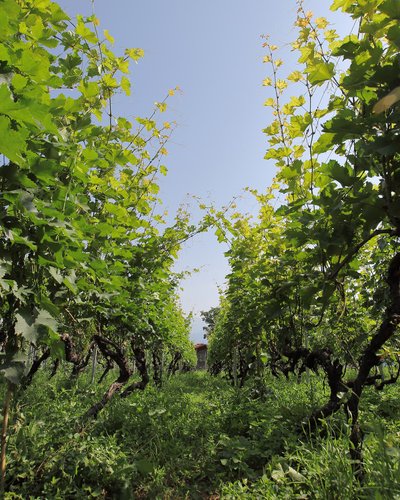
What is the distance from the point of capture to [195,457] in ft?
15.5

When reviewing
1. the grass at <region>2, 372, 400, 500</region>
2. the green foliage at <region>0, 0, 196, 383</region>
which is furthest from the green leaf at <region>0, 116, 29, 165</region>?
the grass at <region>2, 372, 400, 500</region>

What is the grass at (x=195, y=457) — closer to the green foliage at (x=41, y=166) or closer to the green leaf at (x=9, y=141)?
the green foliage at (x=41, y=166)

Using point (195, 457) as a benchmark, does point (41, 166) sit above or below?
above

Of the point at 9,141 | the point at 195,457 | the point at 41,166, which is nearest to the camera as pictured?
the point at 9,141

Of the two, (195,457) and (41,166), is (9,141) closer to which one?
(41,166)

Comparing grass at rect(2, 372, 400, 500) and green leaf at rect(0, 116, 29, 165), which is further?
grass at rect(2, 372, 400, 500)

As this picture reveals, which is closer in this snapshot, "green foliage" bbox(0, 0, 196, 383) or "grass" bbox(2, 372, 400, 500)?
"green foliage" bbox(0, 0, 196, 383)

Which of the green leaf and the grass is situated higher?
the green leaf

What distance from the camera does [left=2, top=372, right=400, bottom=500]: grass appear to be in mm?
2656

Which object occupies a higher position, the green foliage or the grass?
the green foliage

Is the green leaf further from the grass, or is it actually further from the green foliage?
the grass

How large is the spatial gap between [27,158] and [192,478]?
4.03m

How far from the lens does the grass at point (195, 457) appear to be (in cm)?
266

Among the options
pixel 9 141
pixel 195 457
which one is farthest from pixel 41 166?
pixel 195 457
